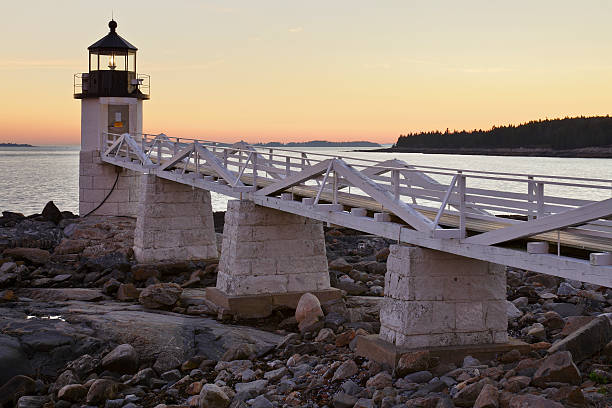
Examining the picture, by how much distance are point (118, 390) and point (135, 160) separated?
15900mm

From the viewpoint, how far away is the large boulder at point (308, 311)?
14536 millimetres

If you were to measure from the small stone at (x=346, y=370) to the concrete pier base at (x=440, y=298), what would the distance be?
0.62 meters

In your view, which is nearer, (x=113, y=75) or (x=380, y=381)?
(x=380, y=381)

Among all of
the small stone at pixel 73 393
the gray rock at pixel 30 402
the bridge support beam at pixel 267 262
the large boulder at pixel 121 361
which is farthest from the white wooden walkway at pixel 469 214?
the gray rock at pixel 30 402

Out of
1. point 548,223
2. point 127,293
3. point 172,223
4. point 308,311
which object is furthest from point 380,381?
point 172,223

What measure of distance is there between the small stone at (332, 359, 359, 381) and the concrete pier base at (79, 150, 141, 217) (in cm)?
1945

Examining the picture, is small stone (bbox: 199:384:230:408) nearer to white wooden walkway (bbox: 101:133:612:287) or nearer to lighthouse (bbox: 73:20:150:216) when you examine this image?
white wooden walkway (bbox: 101:133:612:287)

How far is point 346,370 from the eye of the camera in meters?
11.0

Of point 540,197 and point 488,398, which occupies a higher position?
point 540,197

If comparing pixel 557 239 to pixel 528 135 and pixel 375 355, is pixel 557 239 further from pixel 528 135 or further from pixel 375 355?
pixel 528 135

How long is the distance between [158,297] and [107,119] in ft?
48.8

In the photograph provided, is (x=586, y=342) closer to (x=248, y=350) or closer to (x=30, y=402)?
(x=248, y=350)

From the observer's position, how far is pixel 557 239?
9.04 metres

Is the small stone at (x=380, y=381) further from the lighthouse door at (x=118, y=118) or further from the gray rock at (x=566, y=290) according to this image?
the lighthouse door at (x=118, y=118)
